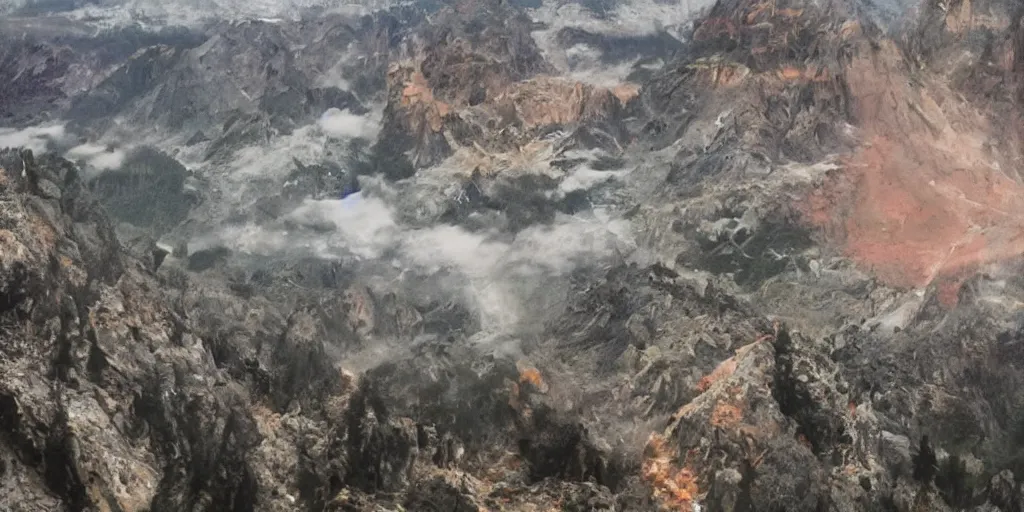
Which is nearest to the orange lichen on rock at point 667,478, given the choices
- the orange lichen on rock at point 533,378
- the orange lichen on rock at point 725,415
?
the orange lichen on rock at point 725,415

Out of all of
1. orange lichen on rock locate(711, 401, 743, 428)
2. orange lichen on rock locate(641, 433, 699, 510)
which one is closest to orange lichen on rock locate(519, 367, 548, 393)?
orange lichen on rock locate(641, 433, 699, 510)

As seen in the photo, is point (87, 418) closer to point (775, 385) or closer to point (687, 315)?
point (775, 385)

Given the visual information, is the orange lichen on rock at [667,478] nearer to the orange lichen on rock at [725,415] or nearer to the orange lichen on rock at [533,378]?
the orange lichen on rock at [725,415]

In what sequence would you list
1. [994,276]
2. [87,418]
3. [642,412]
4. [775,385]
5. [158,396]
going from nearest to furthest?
[87,418], [158,396], [775,385], [642,412], [994,276]

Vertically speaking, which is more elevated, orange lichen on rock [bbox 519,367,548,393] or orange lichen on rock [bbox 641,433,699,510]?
orange lichen on rock [bbox 641,433,699,510]

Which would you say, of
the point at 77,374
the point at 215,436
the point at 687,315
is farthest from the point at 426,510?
the point at 687,315

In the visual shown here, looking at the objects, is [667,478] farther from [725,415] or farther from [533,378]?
[533,378]

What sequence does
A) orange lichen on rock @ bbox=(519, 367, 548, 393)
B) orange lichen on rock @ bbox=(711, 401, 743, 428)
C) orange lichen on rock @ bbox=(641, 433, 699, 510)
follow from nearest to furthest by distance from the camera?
orange lichen on rock @ bbox=(641, 433, 699, 510) < orange lichen on rock @ bbox=(711, 401, 743, 428) < orange lichen on rock @ bbox=(519, 367, 548, 393)

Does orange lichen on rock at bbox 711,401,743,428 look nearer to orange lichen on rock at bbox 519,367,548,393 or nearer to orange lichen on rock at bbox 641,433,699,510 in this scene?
orange lichen on rock at bbox 641,433,699,510
